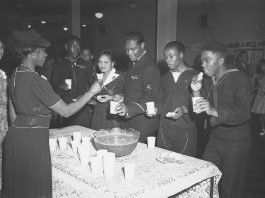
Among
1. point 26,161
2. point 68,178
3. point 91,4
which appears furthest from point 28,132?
point 91,4

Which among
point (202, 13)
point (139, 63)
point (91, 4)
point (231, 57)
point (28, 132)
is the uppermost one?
point (91, 4)

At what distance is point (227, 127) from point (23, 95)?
1.96 m

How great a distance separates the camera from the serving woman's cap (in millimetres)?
2281

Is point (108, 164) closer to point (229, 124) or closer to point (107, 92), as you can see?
point (229, 124)

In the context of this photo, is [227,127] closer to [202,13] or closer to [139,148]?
[139,148]

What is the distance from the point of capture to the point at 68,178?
210 cm

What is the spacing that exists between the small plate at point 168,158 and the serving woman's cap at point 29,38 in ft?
4.48

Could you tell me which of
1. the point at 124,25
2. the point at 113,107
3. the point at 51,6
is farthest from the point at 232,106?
the point at 51,6

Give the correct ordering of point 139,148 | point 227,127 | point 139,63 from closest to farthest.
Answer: point 139,148
point 227,127
point 139,63

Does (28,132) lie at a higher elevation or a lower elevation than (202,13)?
lower

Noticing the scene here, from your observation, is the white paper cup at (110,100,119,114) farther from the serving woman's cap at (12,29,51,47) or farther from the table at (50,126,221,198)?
the serving woman's cap at (12,29,51,47)

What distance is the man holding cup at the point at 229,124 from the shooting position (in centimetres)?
272

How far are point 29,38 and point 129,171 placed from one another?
1.37 m

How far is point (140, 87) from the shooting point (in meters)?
3.36
